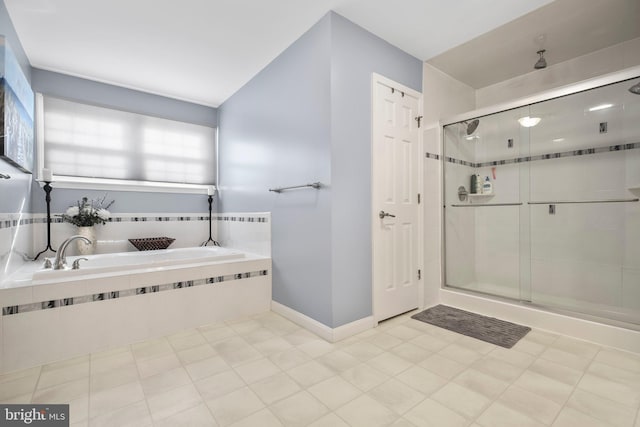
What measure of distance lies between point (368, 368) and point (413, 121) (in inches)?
80.0

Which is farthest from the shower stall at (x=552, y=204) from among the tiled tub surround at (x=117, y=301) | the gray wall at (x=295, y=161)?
the tiled tub surround at (x=117, y=301)

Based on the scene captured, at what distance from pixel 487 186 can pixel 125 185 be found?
3.91 m

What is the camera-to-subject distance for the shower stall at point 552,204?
88.7 inches

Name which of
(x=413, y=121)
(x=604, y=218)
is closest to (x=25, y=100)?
(x=413, y=121)

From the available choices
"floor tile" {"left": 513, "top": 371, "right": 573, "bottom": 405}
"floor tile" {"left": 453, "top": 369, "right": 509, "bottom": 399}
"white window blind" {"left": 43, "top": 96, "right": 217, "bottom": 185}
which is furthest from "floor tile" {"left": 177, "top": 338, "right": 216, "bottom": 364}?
"white window blind" {"left": 43, "top": 96, "right": 217, "bottom": 185}

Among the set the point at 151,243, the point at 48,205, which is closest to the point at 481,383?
the point at 151,243

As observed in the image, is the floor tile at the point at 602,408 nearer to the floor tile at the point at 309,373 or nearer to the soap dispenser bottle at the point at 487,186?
the floor tile at the point at 309,373

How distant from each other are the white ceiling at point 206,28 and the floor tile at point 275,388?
7.70ft

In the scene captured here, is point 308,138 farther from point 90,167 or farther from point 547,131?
point 90,167

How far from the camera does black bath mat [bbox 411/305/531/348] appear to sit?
208 cm

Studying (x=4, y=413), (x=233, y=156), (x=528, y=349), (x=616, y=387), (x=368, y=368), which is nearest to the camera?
(x=4, y=413)

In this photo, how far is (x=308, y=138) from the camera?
7.52 feet

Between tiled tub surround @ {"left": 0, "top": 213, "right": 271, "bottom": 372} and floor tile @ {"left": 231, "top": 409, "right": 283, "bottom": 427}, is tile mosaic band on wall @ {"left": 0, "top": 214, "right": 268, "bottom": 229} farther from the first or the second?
floor tile @ {"left": 231, "top": 409, "right": 283, "bottom": 427}

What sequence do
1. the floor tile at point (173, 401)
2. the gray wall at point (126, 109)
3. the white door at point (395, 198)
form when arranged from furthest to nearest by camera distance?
the gray wall at point (126, 109) → the white door at point (395, 198) → the floor tile at point (173, 401)
